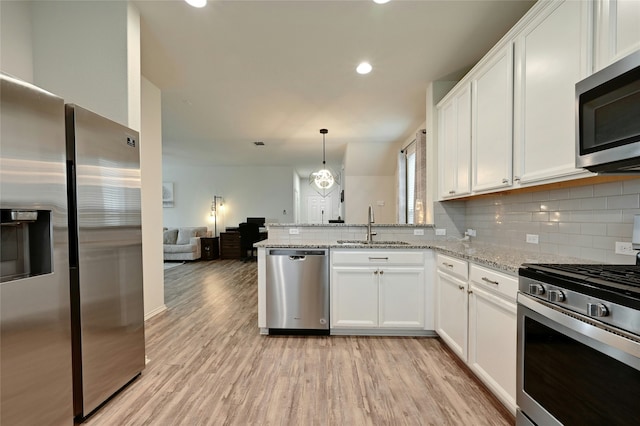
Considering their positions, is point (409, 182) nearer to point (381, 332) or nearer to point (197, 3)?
point (381, 332)

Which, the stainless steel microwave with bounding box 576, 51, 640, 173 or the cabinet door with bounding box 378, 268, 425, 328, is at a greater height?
the stainless steel microwave with bounding box 576, 51, 640, 173

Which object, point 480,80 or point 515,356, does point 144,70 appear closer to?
point 480,80

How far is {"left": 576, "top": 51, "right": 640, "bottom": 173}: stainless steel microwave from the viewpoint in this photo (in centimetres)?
104

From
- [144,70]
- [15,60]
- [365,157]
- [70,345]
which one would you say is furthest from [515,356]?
[365,157]

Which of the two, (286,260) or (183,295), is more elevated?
(286,260)

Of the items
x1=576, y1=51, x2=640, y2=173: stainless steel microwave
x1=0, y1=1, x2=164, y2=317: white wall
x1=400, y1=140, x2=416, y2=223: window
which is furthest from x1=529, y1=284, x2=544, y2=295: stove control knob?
x1=400, y1=140, x2=416, y2=223: window

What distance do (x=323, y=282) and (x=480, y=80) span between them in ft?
7.25

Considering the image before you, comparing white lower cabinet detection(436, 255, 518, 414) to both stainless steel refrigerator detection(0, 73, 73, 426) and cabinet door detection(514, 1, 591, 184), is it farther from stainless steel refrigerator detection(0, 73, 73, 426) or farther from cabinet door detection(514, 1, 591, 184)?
stainless steel refrigerator detection(0, 73, 73, 426)

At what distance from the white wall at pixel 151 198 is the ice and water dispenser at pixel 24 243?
5.80ft

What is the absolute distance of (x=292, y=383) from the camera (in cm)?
201

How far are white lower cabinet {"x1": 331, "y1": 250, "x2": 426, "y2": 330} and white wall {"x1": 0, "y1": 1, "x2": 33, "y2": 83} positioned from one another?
289 cm

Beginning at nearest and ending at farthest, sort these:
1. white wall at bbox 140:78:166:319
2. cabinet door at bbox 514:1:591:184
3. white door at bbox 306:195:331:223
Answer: cabinet door at bbox 514:1:591:184 → white wall at bbox 140:78:166:319 → white door at bbox 306:195:331:223

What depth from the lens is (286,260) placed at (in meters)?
2.78

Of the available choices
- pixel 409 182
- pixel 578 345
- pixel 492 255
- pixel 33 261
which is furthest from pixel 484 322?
pixel 409 182
